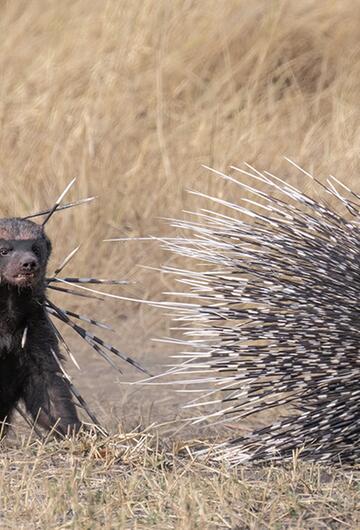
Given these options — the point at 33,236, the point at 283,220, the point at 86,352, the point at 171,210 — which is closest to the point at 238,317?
the point at 283,220

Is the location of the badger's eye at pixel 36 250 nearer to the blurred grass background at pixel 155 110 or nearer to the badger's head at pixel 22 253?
the badger's head at pixel 22 253

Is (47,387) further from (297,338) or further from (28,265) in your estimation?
(297,338)

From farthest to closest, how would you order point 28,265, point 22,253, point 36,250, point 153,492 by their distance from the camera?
point 36,250
point 22,253
point 28,265
point 153,492

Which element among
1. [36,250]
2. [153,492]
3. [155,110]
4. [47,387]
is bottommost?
[155,110]

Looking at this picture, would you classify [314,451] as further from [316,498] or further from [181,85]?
[181,85]

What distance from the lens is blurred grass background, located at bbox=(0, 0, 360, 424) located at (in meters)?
8.32

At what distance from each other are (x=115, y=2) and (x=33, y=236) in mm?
4973

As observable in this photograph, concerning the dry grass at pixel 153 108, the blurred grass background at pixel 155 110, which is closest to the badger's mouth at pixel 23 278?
the dry grass at pixel 153 108

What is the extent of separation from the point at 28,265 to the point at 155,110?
4.58m

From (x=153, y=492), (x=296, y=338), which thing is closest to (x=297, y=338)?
(x=296, y=338)

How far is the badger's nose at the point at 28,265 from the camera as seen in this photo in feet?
14.3

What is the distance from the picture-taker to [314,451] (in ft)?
14.6

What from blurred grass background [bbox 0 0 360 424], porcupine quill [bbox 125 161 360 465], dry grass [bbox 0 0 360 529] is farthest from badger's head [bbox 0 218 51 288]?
blurred grass background [bbox 0 0 360 424]

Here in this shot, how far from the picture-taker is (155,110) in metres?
8.77
